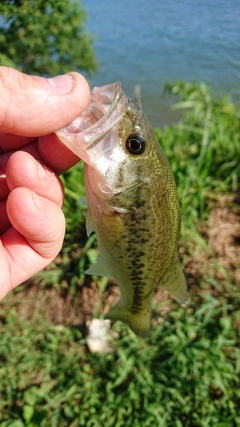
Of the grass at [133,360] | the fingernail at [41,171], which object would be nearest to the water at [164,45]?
the grass at [133,360]

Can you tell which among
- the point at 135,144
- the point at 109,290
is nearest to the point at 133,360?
the point at 109,290

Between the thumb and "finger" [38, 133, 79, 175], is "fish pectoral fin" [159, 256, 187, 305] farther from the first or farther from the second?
the thumb

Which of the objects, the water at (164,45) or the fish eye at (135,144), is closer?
the fish eye at (135,144)

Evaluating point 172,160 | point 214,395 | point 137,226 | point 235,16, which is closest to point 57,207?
point 137,226

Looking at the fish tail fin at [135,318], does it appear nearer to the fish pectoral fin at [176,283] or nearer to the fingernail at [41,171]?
the fish pectoral fin at [176,283]

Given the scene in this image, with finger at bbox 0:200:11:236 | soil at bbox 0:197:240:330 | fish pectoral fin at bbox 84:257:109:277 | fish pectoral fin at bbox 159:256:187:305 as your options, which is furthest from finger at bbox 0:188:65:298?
soil at bbox 0:197:240:330

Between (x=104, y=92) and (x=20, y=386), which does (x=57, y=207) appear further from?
(x=20, y=386)
